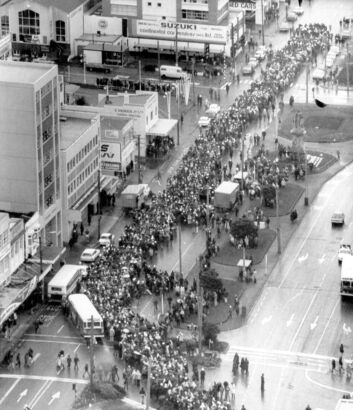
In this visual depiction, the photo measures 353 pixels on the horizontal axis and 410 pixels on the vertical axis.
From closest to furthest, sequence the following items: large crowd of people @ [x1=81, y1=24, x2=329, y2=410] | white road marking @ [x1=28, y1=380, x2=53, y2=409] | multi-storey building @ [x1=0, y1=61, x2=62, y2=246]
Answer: large crowd of people @ [x1=81, y1=24, x2=329, y2=410] → white road marking @ [x1=28, y1=380, x2=53, y2=409] → multi-storey building @ [x1=0, y1=61, x2=62, y2=246]

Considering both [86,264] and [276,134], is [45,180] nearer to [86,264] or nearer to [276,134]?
[86,264]

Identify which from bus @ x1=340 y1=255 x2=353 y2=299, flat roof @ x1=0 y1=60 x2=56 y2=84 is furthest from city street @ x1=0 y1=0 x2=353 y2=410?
flat roof @ x1=0 y1=60 x2=56 y2=84

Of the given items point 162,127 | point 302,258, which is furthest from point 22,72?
point 162,127

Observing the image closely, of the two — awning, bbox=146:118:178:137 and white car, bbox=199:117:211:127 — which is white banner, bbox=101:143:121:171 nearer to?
awning, bbox=146:118:178:137

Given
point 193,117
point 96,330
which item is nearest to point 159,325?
point 96,330

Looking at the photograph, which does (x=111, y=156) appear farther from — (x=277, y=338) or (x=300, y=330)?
(x=277, y=338)

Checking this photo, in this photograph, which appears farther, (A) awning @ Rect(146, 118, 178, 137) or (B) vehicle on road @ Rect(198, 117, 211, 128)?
(B) vehicle on road @ Rect(198, 117, 211, 128)

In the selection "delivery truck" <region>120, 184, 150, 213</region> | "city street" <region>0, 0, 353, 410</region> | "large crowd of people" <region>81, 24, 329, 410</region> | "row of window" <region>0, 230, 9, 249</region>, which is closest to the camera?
"large crowd of people" <region>81, 24, 329, 410</region>

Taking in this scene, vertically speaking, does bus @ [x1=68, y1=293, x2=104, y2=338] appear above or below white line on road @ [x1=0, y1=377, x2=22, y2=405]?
above
